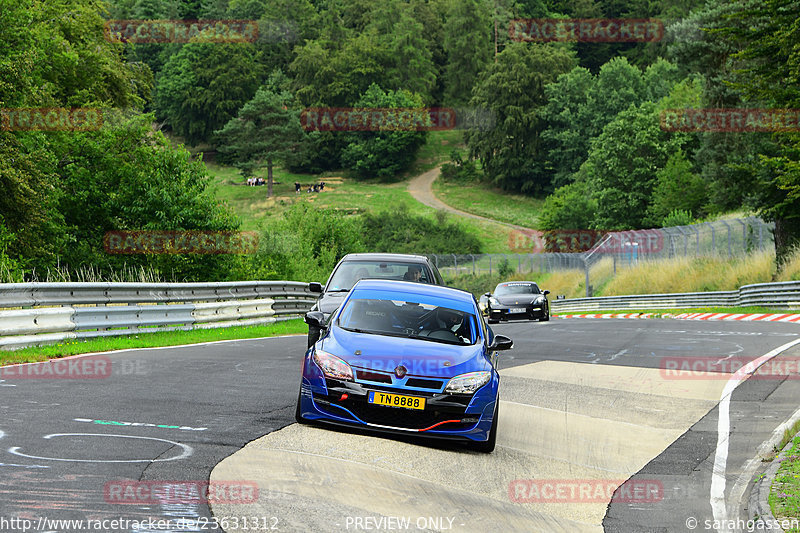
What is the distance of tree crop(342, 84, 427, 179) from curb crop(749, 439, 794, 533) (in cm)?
13149

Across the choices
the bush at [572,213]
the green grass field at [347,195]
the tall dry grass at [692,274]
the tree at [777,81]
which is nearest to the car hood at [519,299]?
the tree at [777,81]

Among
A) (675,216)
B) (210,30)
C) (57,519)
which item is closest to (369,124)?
(210,30)

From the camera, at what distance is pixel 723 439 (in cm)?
985

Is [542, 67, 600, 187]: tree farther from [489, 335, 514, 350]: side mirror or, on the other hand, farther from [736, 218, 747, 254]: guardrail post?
[489, 335, 514, 350]: side mirror

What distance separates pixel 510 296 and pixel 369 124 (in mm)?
112625

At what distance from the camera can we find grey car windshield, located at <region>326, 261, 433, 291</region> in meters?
14.8

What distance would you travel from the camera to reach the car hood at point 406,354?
848cm

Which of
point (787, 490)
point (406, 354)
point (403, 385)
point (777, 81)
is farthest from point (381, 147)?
point (787, 490)

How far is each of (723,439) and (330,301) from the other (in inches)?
237

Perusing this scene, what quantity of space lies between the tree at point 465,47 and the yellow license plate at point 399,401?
158 meters

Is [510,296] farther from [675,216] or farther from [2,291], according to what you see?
[675,216]

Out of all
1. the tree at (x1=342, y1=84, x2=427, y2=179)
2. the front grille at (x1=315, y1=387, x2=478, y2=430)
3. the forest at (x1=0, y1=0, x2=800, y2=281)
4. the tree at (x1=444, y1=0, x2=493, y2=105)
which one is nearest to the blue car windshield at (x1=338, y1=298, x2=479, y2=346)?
the front grille at (x1=315, y1=387, x2=478, y2=430)

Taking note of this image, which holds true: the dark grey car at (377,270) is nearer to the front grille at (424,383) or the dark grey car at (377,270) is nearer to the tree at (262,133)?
the front grille at (424,383)

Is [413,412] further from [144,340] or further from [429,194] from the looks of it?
[429,194]
